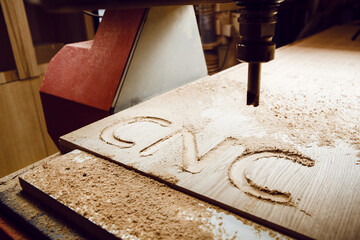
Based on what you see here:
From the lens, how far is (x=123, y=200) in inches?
23.1

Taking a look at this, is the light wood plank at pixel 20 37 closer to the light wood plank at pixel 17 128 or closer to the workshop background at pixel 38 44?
the workshop background at pixel 38 44

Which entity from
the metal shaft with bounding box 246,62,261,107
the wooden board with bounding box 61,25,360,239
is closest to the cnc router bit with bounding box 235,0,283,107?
the metal shaft with bounding box 246,62,261,107

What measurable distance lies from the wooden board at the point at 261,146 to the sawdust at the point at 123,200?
0.04 metres

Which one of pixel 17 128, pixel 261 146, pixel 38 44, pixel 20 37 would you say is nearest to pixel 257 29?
pixel 261 146

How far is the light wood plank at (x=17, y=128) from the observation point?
2139mm

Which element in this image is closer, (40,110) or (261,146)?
(261,146)

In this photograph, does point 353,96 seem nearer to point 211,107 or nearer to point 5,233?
point 211,107

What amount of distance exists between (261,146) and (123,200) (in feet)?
1.30

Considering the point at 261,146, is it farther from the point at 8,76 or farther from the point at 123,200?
the point at 8,76

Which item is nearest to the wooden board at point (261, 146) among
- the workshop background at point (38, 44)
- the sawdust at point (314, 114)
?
the sawdust at point (314, 114)

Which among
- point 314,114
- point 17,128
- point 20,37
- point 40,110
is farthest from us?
point 40,110

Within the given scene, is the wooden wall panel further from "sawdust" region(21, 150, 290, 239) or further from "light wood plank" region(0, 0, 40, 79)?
"sawdust" region(21, 150, 290, 239)

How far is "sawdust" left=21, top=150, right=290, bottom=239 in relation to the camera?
1.67 ft

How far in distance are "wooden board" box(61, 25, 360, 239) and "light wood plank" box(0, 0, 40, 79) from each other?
155 cm
